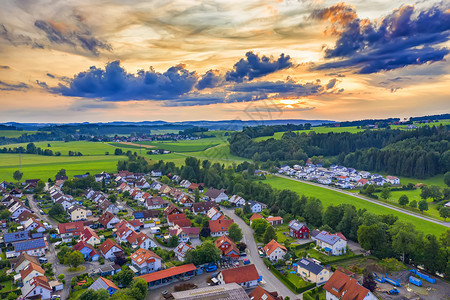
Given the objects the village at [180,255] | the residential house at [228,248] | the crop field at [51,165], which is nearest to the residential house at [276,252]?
the village at [180,255]

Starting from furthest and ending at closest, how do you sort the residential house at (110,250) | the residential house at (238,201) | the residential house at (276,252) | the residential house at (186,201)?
the residential house at (186,201), the residential house at (238,201), the residential house at (110,250), the residential house at (276,252)

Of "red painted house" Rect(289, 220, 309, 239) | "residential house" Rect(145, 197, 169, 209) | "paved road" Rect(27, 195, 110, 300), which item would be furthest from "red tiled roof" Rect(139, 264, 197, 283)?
"residential house" Rect(145, 197, 169, 209)

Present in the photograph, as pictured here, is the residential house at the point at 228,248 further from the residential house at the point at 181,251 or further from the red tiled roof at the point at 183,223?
the red tiled roof at the point at 183,223

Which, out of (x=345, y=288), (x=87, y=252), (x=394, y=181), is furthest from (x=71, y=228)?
(x=394, y=181)

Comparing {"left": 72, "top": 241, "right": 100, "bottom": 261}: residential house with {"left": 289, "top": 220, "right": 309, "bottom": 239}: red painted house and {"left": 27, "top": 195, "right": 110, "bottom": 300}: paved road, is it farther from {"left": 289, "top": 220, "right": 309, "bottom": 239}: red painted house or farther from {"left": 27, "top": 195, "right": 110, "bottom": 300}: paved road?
{"left": 289, "top": 220, "right": 309, "bottom": 239}: red painted house

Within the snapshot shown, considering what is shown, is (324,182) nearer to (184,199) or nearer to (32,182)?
(184,199)

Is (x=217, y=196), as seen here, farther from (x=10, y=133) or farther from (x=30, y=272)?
(x=10, y=133)
